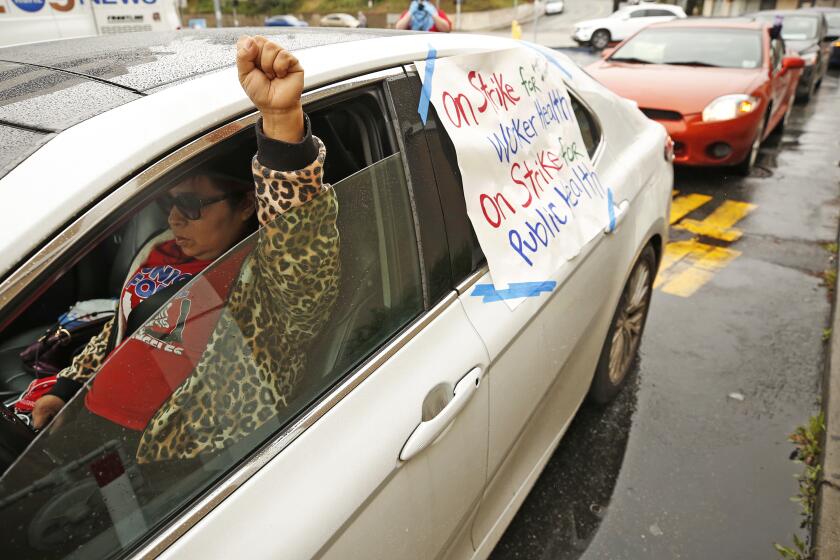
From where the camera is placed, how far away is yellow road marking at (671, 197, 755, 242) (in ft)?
16.5

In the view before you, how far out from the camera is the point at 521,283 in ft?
5.51

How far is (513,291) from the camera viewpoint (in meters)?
1.66

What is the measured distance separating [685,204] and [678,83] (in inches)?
50.4

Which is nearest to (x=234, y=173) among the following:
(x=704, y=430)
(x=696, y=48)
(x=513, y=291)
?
(x=513, y=291)

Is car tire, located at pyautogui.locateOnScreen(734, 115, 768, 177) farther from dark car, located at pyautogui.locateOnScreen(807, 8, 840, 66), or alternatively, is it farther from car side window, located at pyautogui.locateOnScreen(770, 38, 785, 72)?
dark car, located at pyautogui.locateOnScreen(807, 8, 840, 66)

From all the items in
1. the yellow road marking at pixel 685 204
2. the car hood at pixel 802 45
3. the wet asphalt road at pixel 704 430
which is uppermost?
the car hood at pixel 802 45

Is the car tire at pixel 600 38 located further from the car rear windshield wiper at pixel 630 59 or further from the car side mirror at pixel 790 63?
the car rear windshield wiper at pixel 630 59

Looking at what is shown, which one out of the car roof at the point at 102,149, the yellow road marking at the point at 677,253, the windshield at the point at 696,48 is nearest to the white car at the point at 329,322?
the car roof at the point at 102,149

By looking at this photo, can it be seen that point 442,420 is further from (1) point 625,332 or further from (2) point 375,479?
(1) point 625,332

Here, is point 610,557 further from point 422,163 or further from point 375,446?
point 422,163

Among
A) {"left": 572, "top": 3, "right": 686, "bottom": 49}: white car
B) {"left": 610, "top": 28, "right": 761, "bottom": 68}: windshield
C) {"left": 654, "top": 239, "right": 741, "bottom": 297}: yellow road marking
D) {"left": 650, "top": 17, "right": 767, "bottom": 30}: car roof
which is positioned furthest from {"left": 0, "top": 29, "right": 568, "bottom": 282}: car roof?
{"left": 572, "top": 3, "right": 686, "bottom": 49}: white car

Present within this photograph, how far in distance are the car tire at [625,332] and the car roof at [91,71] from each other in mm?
1550

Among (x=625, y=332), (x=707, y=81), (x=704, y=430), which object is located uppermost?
(x=707, y=81)

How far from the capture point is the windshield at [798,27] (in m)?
12.0
